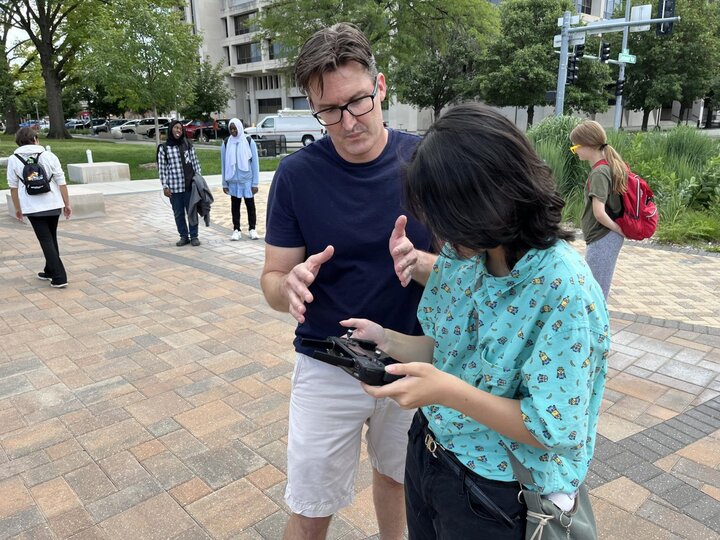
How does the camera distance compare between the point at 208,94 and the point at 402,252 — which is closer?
the point at 402,252

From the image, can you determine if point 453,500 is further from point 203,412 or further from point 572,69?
point 572,69

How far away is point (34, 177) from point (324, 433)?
215 inches

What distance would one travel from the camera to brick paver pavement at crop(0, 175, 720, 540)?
2.58 metres

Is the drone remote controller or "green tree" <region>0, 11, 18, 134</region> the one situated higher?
"green tree" <region>0, 11, 18, 134</region>

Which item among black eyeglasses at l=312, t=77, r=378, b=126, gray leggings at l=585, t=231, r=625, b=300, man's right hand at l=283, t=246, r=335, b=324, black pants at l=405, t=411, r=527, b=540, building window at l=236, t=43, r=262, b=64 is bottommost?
gray leggings at l=585, t=231, r=625, b=300

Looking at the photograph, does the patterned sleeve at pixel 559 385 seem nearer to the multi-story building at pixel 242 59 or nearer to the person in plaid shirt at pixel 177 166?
the person in plaid shirt at pixel 177 166

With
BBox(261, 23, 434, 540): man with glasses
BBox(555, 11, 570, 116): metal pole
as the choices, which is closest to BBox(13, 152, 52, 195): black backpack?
BBox(261, 23, 434, 540): man with glasses

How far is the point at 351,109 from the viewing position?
1.66 metres

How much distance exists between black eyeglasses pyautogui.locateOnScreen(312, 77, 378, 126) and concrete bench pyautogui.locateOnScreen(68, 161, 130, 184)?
15.4 metres

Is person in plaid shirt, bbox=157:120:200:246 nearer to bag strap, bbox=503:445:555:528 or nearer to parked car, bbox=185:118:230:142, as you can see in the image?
bag strap, bbox=503:445:555:528

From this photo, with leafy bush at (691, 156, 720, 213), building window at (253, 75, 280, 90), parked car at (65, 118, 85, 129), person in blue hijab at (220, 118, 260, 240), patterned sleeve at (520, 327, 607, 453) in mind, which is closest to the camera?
patterned sleeve at (520, 327, 607, 453)

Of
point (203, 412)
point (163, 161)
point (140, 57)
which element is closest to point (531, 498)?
point (203, 412)

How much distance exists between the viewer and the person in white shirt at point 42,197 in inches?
232

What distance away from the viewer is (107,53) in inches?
661
